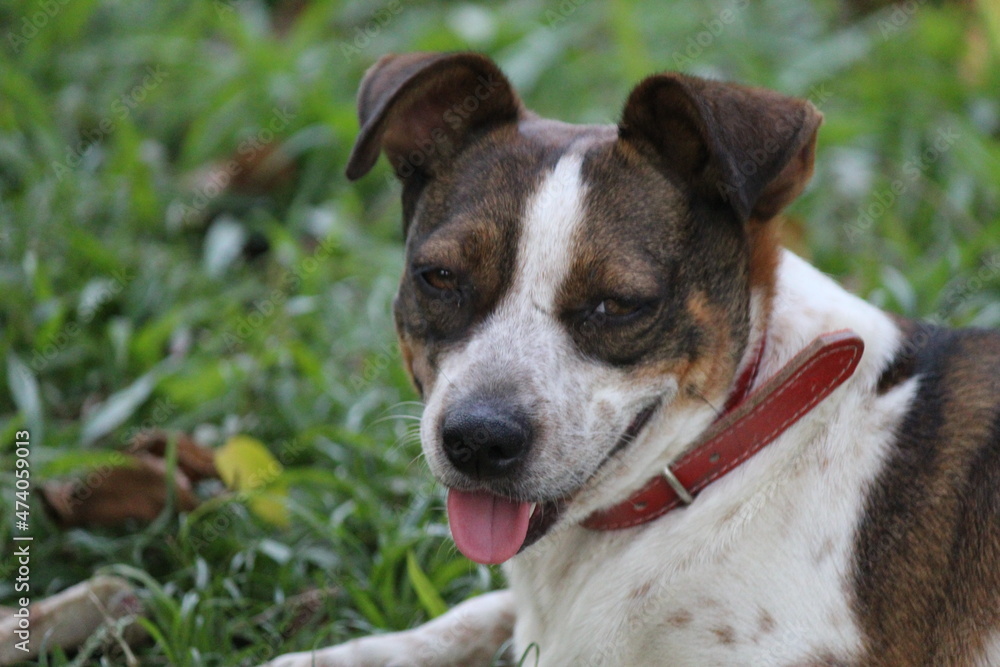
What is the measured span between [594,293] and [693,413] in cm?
45

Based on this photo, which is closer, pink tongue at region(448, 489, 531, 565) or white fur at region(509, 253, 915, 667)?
white fur at region(509, 253, 915, 667)

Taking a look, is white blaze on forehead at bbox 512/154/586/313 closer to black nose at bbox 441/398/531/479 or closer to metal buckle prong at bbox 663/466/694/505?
black nose at bbox 441/398/531/479

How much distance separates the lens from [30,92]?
6.91m

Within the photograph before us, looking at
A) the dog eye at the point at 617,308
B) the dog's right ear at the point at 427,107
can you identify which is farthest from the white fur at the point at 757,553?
the dog's right ear at the point at 427,107

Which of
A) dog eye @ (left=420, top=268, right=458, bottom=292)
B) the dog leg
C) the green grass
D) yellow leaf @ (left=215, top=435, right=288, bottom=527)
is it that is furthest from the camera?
yellow leaf @ (left=215, top=435, right=288, bottom=527)

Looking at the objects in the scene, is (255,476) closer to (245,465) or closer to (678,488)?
(245,465)

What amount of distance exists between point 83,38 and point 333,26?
5.91 feet

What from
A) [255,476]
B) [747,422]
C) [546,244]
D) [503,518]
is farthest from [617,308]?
[255,476]

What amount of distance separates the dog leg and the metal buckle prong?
89cm

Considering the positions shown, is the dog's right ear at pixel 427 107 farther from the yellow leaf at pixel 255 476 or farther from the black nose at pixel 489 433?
the yellow leaf at pixel 255 476

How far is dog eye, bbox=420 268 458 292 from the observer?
3283mm

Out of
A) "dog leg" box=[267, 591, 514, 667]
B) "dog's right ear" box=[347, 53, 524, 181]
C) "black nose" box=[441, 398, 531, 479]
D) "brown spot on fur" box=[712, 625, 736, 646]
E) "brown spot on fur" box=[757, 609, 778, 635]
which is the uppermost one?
"dog's right ear" box=[347, 53, 524, 181]

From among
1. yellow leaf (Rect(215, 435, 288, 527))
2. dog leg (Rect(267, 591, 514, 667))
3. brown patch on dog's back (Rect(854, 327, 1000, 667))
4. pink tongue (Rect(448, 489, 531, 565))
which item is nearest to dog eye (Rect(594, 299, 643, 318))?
pink tongue (Rect(448, 489, 531, 565))

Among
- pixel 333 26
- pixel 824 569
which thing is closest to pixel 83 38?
pixel 333 26
